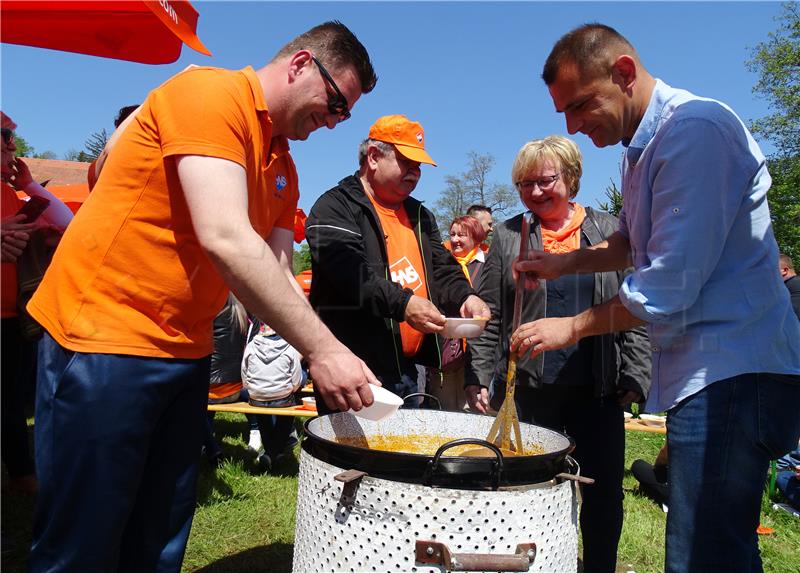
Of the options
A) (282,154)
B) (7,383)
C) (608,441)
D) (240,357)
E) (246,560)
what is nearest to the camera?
Result: (282,154)

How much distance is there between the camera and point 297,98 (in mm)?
1872

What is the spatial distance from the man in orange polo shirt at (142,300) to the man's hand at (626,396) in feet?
4.91

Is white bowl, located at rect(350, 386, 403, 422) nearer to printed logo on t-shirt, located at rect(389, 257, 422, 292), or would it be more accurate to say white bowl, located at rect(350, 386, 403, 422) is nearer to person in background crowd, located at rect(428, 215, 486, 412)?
printed logo on t-shirt, located at rect(389, 257, 422, 292)

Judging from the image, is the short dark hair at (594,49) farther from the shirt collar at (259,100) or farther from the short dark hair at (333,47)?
the shirt collar at (259,100)

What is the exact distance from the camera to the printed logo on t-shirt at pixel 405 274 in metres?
2.90

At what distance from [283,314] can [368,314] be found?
1.21 metres

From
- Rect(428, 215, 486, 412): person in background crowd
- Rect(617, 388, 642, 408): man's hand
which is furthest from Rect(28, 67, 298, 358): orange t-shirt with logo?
Rect(428, 215, 486, 412): person in background crowd

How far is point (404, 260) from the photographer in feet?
9.73

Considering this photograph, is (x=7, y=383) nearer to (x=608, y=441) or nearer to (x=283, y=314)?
(x=283, y=314)

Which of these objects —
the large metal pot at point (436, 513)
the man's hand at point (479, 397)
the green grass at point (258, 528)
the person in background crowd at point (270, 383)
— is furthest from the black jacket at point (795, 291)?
the large metal pot at point (436, 513)

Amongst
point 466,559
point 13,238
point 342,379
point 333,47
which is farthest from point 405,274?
point 13,238

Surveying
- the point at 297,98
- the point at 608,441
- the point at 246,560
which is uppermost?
the point at 297,98

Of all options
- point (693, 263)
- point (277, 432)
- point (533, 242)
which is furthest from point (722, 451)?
point (277, 432)

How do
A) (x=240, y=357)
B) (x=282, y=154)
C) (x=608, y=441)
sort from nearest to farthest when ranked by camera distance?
(x=282, y=154) < (x=608, y=441) < (x=240, y=357)
